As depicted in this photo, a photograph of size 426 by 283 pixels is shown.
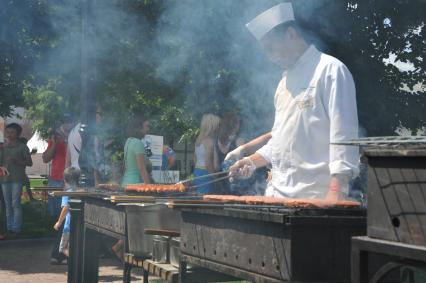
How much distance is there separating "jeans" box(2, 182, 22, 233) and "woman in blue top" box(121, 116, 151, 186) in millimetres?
3860

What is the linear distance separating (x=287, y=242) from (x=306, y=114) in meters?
1.15

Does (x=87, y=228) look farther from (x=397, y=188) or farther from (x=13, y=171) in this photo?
(x=13, y=171)

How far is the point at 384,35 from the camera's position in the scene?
9.26m

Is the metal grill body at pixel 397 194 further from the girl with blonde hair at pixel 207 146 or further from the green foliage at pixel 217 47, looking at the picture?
the girl with blonde hair at pixel 207 146

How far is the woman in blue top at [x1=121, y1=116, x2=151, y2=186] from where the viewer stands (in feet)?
24.4

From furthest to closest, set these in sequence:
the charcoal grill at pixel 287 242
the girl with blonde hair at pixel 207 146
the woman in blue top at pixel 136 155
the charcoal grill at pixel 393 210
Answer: the girl with blonde hair at pixel 207 146, the woman in blue top at pixel 136 155, the charcoal grill at pixel 287 242, the charcoal grill at pixel 393 210

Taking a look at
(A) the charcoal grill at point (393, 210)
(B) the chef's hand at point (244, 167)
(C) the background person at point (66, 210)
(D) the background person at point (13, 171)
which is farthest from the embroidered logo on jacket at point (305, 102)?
(D) the background person at point (13, 171)

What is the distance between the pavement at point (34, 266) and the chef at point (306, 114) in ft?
14.1

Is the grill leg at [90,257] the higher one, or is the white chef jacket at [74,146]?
the white chef jacket at [74,146]

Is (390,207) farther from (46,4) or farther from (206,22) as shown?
(46,4)

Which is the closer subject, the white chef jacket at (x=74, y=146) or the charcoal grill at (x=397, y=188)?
the charcoal grill at (x=397, y=188)

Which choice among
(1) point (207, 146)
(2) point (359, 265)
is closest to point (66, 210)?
(1) point (207, 146)

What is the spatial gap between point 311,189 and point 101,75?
8002 millimetres

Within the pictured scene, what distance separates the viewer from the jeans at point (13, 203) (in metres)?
10.9
